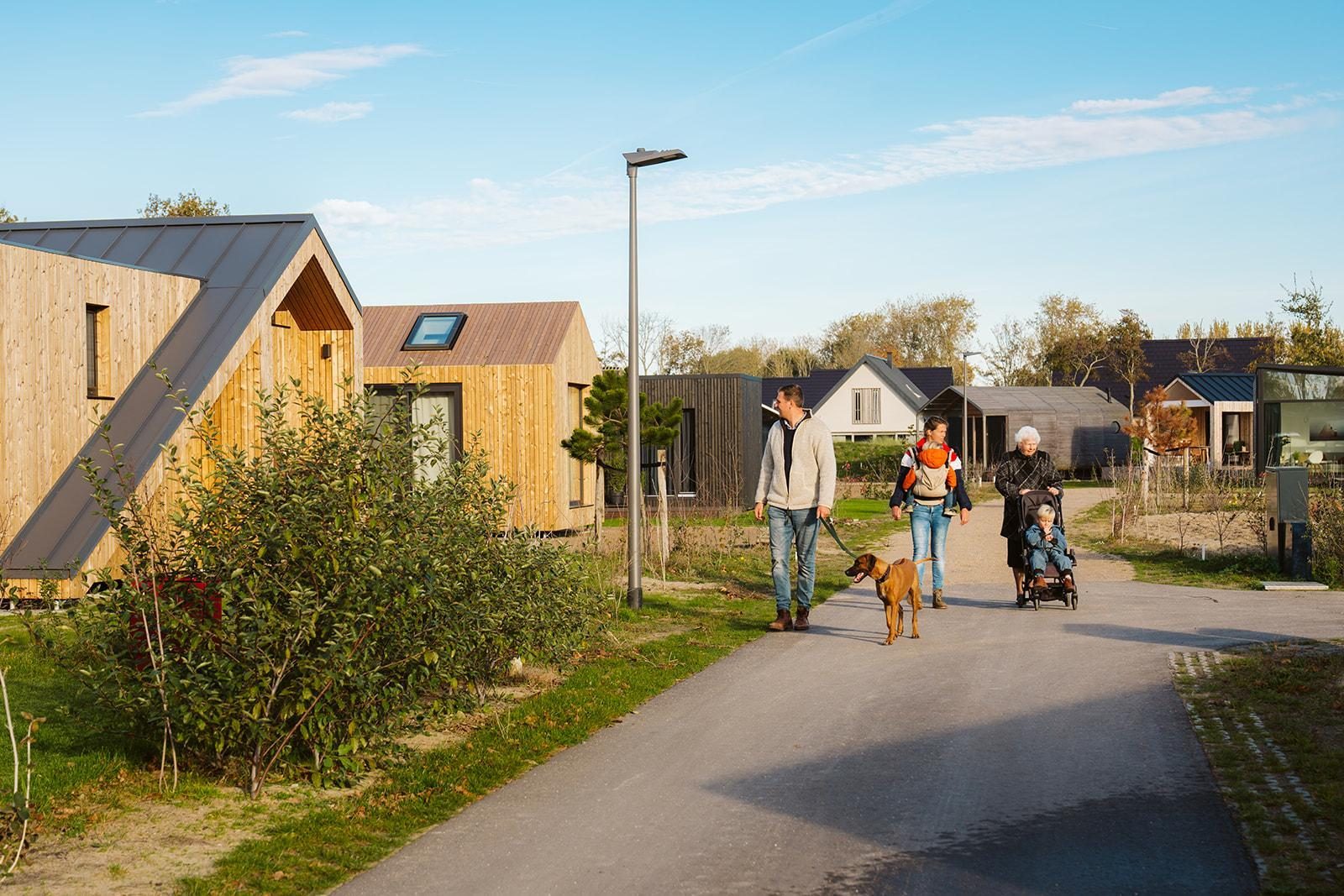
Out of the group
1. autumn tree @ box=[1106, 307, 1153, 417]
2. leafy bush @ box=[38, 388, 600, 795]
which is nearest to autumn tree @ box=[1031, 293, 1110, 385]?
autumn tree @ box=[1106, 307, 1153, 417]

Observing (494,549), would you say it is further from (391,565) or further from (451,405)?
(451,405)

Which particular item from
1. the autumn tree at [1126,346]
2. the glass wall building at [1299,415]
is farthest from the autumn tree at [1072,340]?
the glass wall building at [1299,415]

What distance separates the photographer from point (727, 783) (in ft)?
20.3

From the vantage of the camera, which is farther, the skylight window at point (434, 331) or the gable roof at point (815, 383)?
the gable roof at point (815, 383)

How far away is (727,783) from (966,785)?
1119 mm

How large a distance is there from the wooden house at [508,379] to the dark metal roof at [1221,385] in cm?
3452

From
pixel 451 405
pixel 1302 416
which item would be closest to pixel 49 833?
pixel 451 405

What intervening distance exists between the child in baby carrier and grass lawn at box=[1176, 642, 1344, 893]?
3148 mm

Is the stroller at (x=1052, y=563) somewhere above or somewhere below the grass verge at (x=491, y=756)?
above

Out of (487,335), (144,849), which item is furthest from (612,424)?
(144,849)

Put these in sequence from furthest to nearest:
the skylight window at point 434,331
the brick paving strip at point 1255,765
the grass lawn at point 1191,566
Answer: the skylight window at point 434,331 → the grass lawn at point 1191,566 → the brick paving strip at point 1255,765

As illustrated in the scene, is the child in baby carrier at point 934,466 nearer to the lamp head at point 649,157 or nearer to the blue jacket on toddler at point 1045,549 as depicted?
the blue jacket on toddler at point 1045,549

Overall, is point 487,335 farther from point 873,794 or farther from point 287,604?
point 873,794

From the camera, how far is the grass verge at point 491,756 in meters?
5.00
